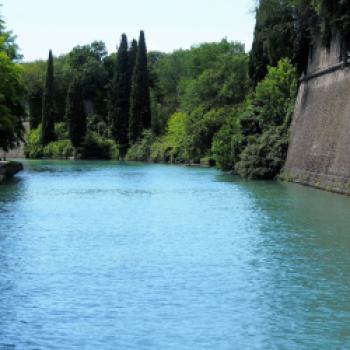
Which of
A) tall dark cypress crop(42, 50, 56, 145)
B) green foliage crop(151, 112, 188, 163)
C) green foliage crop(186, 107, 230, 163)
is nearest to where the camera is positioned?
green foliage crop(186, 107, 230, 163)

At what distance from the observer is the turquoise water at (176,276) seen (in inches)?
355

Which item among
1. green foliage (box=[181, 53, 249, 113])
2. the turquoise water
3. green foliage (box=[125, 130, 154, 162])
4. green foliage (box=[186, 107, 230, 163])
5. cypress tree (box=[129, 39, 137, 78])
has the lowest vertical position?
the turquoise water

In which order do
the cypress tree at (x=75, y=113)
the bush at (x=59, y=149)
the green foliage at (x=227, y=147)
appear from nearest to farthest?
the green foliage at (x=227, y=147), the cypress tree at (x=75, y=113), the bush at (x=59, y=149)

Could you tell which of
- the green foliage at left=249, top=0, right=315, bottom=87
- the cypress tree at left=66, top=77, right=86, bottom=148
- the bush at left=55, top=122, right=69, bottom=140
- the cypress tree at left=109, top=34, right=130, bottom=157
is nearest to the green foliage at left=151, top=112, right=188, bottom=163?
the cypress tree at left=109, top=34, right=130, bottom=157

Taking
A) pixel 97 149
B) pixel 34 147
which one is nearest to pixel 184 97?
pixel 97 149

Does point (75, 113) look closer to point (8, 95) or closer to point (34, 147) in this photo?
point (34, 147)

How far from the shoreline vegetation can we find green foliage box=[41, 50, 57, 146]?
13cm

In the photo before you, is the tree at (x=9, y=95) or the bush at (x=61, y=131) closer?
the tree at (x=9, y=95)

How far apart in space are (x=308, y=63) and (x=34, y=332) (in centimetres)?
3137

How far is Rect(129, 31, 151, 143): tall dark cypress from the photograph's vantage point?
81.6 meters

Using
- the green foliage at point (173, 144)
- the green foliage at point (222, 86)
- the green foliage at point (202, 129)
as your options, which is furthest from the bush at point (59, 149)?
the green foliage at point (202, 129)

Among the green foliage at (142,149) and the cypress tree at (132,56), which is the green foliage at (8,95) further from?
the cypress tree at (132,56)

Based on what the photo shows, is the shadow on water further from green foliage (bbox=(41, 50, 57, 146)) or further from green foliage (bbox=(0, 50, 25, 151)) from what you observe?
green foliage (bbox=(41, 50, 57, 146))

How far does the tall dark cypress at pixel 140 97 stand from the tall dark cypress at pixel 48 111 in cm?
1375
